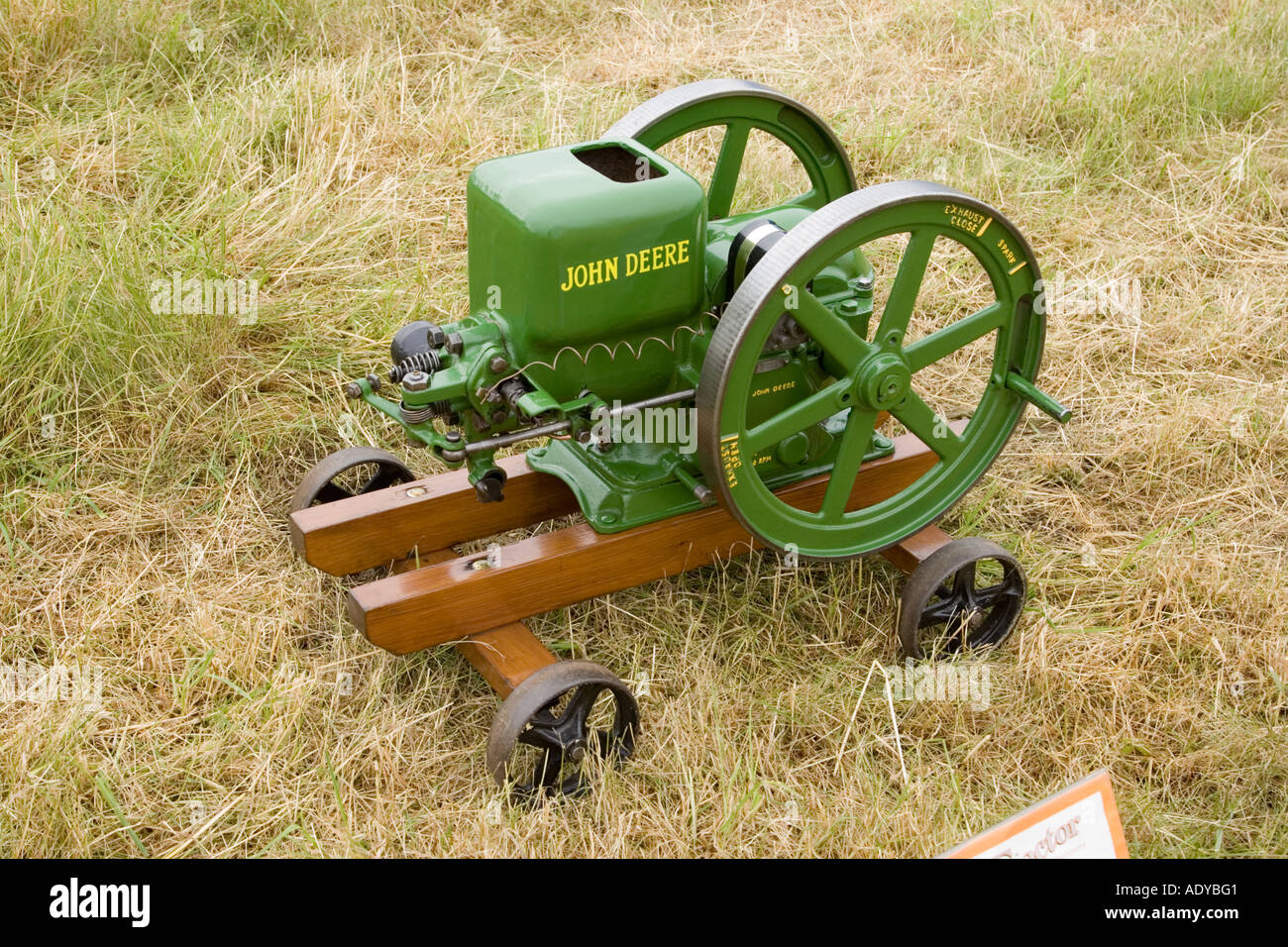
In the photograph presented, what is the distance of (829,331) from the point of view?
2900mm

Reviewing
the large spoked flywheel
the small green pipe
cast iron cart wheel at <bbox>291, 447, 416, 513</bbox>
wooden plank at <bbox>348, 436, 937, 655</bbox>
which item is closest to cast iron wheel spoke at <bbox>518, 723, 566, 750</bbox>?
wooden plank at <bbox>348, 436, 937, 655</bbox>

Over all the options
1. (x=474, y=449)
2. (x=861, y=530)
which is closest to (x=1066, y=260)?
(x=861, y=530)

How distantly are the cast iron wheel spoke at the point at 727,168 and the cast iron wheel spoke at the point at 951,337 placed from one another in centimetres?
74

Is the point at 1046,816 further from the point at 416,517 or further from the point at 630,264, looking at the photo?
the point at 416,517

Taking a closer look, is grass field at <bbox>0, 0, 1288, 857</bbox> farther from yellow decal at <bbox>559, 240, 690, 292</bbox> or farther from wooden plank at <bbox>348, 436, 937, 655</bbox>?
yellow decal at <bbox>559, 240, 690, 292</bbox>

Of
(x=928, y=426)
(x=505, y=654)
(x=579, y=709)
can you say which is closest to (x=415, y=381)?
(x=505, y=654)

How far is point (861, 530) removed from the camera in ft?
10.4

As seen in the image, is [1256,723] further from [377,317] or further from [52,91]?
[52,91]

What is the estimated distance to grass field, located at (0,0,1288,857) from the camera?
2.86 m

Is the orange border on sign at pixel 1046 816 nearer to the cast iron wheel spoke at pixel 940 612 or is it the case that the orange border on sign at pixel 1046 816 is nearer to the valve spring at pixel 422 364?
the cast iron wheel spoke at pixel 940 612

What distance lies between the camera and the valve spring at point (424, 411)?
9.21ft

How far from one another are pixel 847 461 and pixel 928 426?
0.24 metres

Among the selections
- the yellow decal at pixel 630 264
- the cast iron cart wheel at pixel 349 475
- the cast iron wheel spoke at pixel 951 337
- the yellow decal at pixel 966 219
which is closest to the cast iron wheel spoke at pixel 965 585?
the cast iron wheel spoke at pixel 951 337

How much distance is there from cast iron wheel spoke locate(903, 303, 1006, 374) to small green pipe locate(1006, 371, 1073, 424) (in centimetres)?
16
